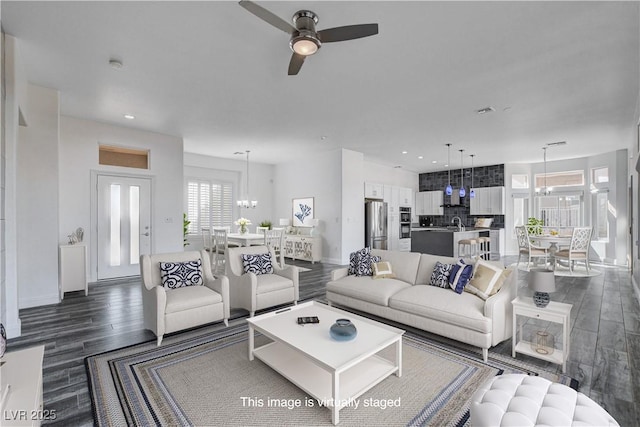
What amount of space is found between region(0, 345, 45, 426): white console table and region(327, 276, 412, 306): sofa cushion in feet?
9.22

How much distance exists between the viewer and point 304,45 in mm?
2525

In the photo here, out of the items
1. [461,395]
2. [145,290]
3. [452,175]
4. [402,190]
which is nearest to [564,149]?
[452,175]

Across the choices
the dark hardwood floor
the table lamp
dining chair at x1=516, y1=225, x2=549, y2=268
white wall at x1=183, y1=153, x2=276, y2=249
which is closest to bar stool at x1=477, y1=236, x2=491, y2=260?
dining chair at x1=516, y1=225, x2=549, y2=268

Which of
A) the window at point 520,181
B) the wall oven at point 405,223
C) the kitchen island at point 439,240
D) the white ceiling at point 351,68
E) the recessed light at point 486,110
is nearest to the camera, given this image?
the white ceiling at point 351,68

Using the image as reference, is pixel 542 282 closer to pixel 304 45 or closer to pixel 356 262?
pixel 356 262

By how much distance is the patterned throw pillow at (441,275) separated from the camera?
11.3 ft

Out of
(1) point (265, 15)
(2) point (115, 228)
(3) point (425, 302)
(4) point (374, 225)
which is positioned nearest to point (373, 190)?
(4) point (374, 225)

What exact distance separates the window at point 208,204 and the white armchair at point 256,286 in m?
4.84

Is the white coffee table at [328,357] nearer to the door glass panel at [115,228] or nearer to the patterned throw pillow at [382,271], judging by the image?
the patterned throw pillow at [382,271]

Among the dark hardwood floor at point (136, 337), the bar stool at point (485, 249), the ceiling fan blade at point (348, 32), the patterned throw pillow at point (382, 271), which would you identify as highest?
the ceiling fan blade at point (348, 32)

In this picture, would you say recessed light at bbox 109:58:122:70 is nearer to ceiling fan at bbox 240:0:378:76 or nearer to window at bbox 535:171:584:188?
ceiling fan at bbox 240:0:378:76

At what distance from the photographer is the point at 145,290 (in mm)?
3348

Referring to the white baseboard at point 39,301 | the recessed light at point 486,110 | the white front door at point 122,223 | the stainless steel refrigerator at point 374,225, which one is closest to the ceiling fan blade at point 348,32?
the recessed light at point 486,110

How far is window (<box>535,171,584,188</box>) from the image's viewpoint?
351 inches
